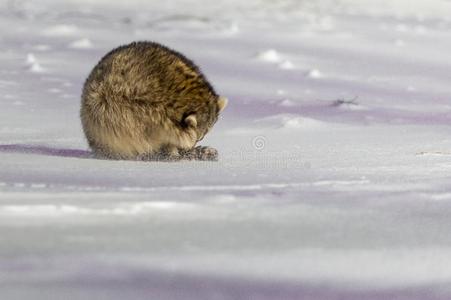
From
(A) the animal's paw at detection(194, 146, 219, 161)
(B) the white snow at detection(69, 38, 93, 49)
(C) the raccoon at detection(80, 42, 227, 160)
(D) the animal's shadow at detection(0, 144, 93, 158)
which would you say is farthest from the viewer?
(B) the white snow at detection(69, 38, 93, 49)

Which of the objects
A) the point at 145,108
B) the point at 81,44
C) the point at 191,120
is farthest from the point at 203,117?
the point at 81,44

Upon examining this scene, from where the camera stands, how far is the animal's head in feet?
14.2

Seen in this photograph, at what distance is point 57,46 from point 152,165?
4.88m

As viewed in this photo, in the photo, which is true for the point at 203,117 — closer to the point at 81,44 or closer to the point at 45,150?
the point at 45,150

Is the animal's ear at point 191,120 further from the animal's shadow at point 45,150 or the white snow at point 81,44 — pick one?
the white snow at point 81,44

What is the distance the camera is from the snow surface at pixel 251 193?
2.73m

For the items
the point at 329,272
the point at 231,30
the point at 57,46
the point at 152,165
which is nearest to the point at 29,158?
the point at 152,165

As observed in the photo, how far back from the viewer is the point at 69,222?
3156 millimetres

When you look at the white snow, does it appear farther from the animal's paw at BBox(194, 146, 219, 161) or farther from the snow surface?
the animal's paw at BBox(194, 146, 219, 161)

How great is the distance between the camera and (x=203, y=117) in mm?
4406

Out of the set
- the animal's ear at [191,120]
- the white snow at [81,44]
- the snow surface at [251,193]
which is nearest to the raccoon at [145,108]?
the animal's ear at [191,120]

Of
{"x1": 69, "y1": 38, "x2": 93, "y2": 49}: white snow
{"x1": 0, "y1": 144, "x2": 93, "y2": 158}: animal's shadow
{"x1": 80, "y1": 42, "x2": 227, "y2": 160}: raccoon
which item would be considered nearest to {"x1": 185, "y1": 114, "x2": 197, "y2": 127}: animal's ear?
{"x1": 80, "y1": 42, "x2": 227, "y2": 160}: raccoon

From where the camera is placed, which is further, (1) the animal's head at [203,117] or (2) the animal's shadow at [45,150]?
(2) the animal's shadow at [45,150]

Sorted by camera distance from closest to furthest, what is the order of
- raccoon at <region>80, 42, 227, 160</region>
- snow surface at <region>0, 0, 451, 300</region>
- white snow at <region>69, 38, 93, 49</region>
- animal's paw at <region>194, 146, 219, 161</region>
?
1. snow surface at <region>0, 0, 451, 300</region>
2. raccoon at <region>80, 42, 227, 160</region>
3. animal's paw at <region>194, 146, 219, 161</region>
4. white snow at <region>69, 38, 93, 49</region>
